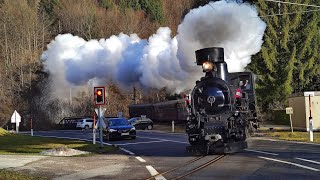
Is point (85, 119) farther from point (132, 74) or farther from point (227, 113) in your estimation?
point (227, 113)

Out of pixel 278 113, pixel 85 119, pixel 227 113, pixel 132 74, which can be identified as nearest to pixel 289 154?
pixel 227 113

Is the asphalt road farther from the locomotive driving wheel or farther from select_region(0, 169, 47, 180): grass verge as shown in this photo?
select_region(0, 169, 47, 180): grass verge

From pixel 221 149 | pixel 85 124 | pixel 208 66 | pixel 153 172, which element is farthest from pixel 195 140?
pixel 85 124

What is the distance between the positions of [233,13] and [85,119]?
4479 centimetres

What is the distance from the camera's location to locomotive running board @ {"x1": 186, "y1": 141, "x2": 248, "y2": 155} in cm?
1658

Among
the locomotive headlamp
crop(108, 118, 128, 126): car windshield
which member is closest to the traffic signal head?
the locomotive headlamp

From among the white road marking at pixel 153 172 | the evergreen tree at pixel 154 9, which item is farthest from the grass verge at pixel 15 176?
the evergreen tree at pixel 154 9

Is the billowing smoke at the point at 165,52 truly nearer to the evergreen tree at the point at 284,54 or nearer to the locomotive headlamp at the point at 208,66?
the locomotive headlamp at the point at 208,66

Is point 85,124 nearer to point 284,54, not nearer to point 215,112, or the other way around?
point 284,54

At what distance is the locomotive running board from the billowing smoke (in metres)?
4.00

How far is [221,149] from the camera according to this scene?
16.7 meters

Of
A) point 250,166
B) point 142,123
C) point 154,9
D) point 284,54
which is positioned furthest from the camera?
point 154,9

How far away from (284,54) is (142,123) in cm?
1595

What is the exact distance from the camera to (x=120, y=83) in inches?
1091
